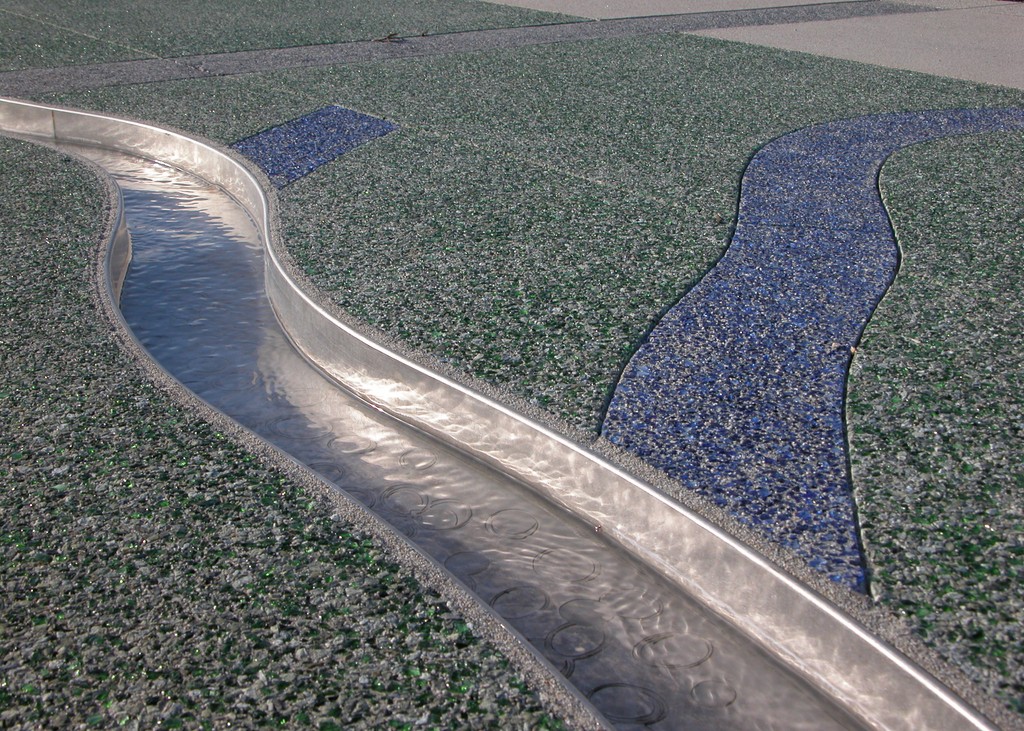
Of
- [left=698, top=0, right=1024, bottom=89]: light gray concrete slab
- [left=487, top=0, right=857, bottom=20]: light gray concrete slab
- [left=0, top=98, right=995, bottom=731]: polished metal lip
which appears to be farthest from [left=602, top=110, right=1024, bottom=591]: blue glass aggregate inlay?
[left=487, top=0, right=857, bottom=20]: light gray concrete slab

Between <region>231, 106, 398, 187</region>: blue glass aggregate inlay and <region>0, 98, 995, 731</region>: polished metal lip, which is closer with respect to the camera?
<region>0, 98, 995, 731</region>: polished metal lip

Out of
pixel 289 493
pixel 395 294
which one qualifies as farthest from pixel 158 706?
pixel 395 294

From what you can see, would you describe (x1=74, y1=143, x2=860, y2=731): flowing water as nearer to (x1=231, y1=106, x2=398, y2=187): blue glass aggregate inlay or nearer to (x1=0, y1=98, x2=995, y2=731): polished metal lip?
(x1=0, y1=98, x2=995, y2=731): polished metal lip

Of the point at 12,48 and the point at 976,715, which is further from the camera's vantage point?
the point at 12,48

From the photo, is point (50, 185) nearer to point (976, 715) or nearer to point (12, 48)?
point (12, 48)

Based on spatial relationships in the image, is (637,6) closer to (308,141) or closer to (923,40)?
(923,40)
